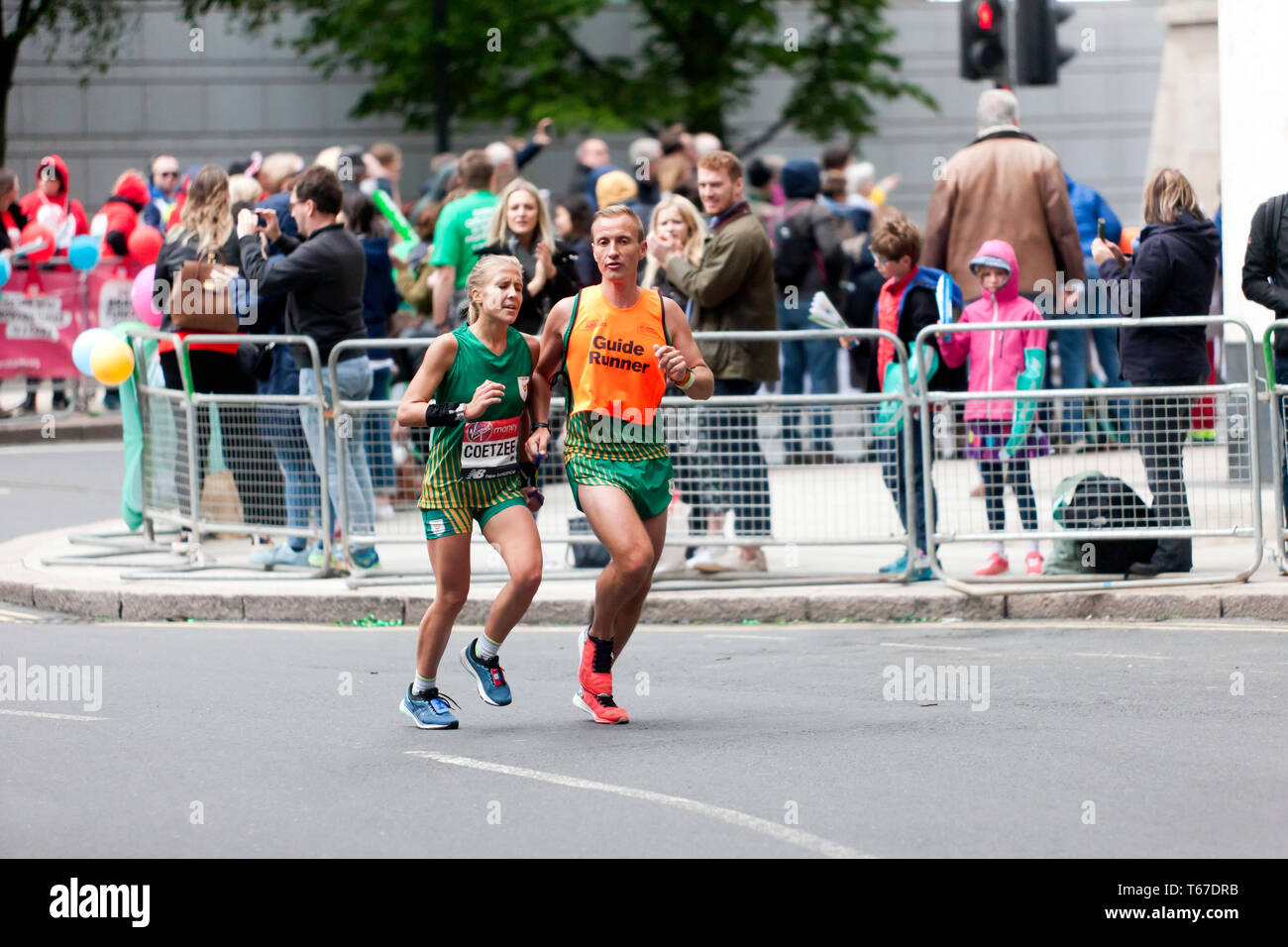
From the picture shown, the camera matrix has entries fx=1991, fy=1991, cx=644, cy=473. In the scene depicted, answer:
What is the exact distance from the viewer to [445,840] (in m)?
5.71

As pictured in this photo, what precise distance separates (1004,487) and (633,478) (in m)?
3.31

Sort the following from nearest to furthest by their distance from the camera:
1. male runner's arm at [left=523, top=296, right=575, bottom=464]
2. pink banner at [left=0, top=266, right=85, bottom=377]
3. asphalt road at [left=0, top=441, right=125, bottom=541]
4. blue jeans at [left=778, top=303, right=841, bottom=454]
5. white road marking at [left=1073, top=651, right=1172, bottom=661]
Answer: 1. male runner's arm at [left=523, top=296, right=575, bottom=464]
2. white road marking at [left=1073, top=651, right=1172, bottom=661]
3. asphalt road at [left=0, top=441, right=125, bottom=541]
4. blue jeans at [left=778, top=303, right=841, bottom=454]
5. pink banner at [left=0, top=266, right=85, bottom=377]

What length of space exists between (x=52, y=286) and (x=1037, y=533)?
1135cm

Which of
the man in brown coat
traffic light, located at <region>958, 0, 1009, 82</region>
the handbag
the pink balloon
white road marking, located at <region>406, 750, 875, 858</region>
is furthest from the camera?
traffic light, located at <region>958, 0, 1009, 82</region>

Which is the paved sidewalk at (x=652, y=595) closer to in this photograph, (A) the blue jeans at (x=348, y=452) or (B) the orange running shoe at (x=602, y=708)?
(A) the blue jeans at (x=348, y=452)

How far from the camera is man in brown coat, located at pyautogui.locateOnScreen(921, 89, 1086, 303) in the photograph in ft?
37.8

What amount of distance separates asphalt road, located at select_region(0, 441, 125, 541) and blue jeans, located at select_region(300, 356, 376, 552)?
234 centimetres

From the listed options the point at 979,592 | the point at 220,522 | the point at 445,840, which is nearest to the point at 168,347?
the point at 220,522

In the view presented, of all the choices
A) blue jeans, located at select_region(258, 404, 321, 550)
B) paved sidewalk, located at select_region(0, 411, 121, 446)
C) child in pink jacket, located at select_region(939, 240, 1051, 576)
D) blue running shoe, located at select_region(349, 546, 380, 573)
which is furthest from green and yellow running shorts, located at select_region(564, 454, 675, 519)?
paved sidewalk, located at select_region(0, 411, 121, 446)

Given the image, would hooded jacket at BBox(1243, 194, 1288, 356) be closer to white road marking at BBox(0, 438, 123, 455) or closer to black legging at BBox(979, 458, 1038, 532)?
black legging at BBox(979, 458, 1038, 532)

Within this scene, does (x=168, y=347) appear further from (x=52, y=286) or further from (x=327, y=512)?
(x=52, y=286)

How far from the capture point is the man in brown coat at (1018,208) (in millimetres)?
11531

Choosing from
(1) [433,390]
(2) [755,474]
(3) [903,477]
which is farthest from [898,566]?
(1) [433,390]

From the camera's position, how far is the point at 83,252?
1786 centimetres
